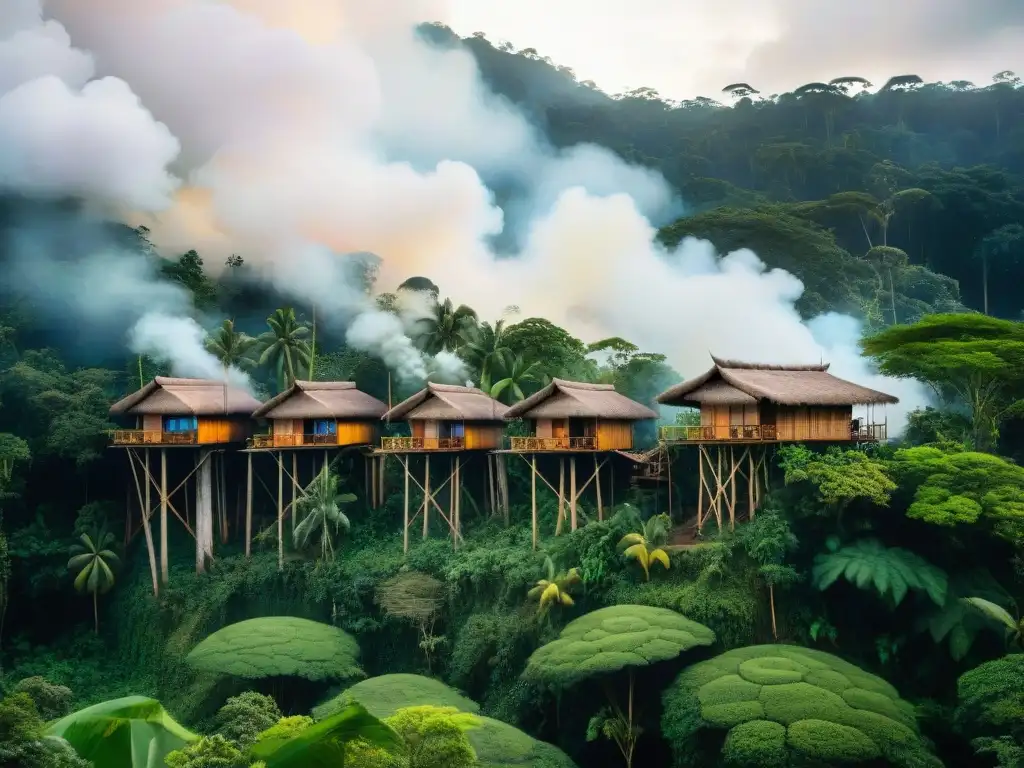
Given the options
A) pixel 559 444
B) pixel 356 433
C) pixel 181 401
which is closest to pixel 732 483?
pixel 559 444

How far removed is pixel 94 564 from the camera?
40219mm

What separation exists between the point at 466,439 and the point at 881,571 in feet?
53.8

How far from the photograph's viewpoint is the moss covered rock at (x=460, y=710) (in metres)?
23.2

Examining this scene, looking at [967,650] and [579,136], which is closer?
[967,650]

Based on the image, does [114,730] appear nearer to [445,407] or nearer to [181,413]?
[445,407]

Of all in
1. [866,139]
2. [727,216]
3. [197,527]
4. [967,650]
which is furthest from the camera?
[866,139]

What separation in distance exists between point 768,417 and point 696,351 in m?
19.2

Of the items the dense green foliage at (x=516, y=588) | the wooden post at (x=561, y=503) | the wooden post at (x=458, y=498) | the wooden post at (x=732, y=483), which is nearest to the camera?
the dense green foliage at (x=516, y=588)

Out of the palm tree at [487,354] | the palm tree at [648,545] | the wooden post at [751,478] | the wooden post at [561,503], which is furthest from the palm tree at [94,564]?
the wooden post at [751,478]

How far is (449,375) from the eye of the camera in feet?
146

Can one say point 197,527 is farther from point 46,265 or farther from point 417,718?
point 417,718

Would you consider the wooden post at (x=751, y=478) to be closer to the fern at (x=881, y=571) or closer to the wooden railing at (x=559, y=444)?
the fern at (x=881, y=571)

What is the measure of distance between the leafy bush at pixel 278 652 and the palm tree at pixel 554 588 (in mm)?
6096

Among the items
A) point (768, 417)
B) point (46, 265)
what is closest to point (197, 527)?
point (46, 265)
